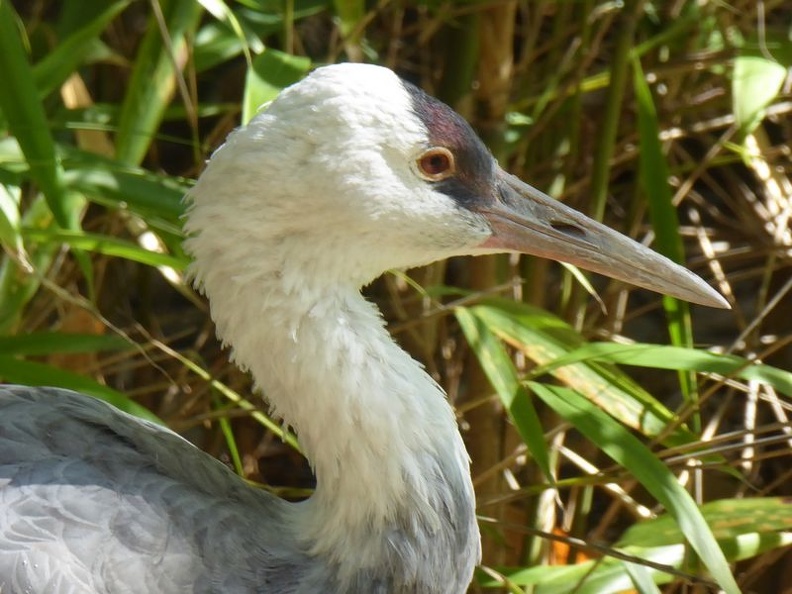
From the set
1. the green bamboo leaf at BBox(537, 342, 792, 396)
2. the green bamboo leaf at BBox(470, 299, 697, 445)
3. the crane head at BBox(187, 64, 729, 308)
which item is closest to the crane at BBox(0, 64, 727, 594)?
the crane head at BBox(187, 64, 729, 308)

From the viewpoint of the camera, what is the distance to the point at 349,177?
141 cm

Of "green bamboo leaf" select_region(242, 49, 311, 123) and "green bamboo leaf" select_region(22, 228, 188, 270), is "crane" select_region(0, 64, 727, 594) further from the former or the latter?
"green bamboo leaf" select_region(242, 49, 311, 123)

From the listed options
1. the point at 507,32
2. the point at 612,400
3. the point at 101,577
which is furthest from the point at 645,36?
the point at 101,577

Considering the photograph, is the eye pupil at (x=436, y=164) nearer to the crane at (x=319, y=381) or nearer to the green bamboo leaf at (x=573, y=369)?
the crane at (x=319, y=381)

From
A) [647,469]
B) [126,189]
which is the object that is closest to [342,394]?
[647,469]

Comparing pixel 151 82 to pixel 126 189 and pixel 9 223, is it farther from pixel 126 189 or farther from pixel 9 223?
pixel 9 223

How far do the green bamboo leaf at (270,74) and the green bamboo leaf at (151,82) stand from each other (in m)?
0.14

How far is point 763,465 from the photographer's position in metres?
2.72

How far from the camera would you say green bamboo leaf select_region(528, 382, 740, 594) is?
63.0 inches

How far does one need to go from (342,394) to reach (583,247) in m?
0.38

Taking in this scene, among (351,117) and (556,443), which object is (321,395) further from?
(556,443)

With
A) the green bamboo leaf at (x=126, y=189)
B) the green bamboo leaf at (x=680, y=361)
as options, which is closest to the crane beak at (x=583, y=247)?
the green bamboo leaf at (x=680, y=361)

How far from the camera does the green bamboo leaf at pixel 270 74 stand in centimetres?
190

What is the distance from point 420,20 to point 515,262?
0.63m
